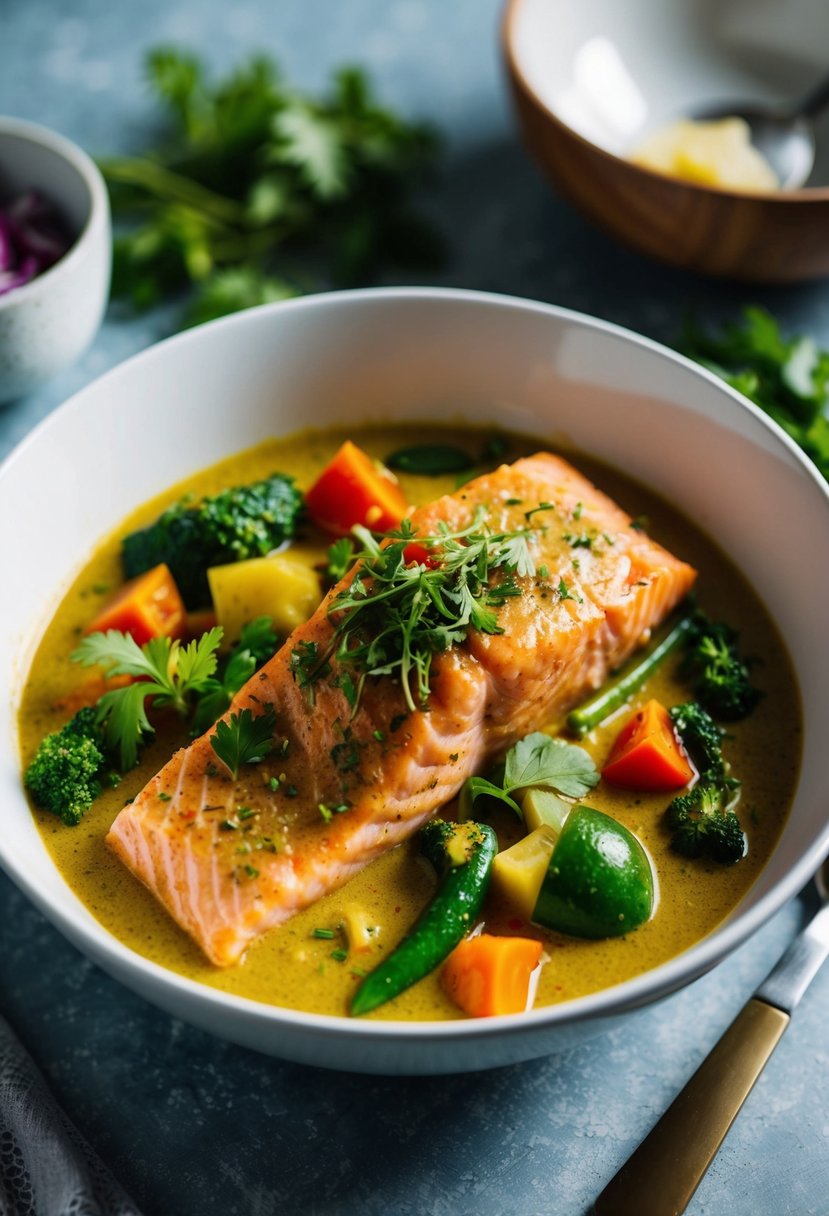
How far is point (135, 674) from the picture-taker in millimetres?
3666

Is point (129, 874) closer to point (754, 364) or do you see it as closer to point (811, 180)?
point (754, 364)

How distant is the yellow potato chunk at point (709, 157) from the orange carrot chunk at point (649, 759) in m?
2.41

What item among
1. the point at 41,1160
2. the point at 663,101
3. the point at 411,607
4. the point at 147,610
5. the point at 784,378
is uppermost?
the point at 663,101

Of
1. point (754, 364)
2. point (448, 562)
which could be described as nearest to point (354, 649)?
point (448, 562)

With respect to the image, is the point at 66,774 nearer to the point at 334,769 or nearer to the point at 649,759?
the point at 334,769

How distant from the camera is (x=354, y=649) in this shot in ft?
11.1

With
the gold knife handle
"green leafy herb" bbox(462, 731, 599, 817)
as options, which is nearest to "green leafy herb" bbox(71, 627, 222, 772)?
"green leafy herb" bbox(462, 731, 599, 817)

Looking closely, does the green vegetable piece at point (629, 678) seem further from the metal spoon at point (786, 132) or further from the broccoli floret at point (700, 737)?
the metal spoon at point (786, 132)

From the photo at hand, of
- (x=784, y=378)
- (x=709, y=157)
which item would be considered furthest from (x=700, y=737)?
(x=709, y=157)

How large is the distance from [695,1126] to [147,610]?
2172 millimetres

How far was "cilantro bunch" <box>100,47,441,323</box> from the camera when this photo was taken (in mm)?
5246

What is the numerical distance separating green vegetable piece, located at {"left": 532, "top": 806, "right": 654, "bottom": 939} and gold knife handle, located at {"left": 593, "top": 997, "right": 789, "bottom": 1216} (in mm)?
391

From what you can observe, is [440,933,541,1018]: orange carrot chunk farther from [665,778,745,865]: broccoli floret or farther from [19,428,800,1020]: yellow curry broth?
[665,778,745,865]: broccoli floret

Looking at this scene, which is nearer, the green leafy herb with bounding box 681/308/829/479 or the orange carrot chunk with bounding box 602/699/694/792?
the orange carrot chunk with bounding box 602/699/694/792
